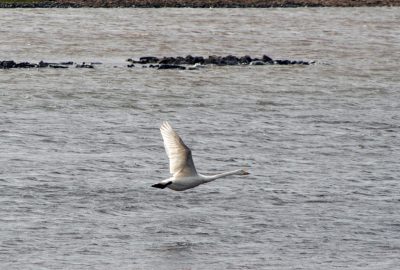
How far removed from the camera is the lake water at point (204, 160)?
1920cm

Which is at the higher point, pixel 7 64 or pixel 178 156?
pixel 178 156

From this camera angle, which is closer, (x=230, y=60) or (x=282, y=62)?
(x=282, y=62)

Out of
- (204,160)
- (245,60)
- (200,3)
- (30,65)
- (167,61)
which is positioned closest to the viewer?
(204,160)

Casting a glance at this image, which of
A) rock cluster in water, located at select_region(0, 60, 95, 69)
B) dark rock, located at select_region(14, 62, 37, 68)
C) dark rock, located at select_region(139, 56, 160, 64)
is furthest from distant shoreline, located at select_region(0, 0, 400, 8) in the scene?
dark rock, located at select_region(14, 62, 37, 68)

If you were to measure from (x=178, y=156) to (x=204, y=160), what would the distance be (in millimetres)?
7517

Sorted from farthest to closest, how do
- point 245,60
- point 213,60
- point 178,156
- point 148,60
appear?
point 148,60 < point 213,60 < point 245,60 < point 178,156

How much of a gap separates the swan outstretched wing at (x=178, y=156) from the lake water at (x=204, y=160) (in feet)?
3.37

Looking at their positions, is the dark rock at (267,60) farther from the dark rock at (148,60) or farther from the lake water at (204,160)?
the dark rock at (148,60)

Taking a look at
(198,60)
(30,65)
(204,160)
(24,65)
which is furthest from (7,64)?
(204,160)

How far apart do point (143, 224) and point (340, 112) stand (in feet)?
54.0

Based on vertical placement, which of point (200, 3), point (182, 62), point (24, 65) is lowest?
point (200, 3)

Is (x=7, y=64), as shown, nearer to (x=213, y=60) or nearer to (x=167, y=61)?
(x=167, y=61)

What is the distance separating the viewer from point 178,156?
19969 mm

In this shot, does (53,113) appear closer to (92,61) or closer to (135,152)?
(135,152)
